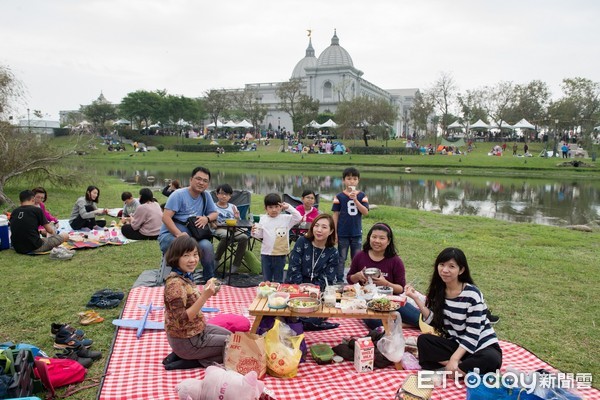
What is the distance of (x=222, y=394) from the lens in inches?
123

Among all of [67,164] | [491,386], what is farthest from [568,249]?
[67,164]

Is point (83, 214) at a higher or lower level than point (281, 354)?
higher

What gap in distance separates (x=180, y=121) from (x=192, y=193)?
5118 cm

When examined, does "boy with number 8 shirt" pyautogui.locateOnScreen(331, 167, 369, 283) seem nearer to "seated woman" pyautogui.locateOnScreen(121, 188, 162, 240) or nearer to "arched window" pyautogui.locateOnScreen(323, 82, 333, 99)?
"seated woman" pyautogui.locateOnScreen(121, 188, 162, 240)

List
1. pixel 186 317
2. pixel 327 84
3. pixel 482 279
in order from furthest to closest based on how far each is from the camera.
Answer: pixel 327 84, pixel 482 279, pixel 186 317

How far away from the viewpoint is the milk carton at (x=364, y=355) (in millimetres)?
3885

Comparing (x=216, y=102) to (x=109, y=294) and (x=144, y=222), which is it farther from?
(x=109, y=294)

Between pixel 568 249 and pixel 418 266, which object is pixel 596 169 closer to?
pixel 568 249

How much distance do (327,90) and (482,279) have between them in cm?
6489

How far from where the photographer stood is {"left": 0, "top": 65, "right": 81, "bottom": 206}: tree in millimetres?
13141

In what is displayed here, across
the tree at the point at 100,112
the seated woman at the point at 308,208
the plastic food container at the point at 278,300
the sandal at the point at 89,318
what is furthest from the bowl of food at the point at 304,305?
the tree at the point at 100,112

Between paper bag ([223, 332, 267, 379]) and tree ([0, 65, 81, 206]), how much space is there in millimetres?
11379

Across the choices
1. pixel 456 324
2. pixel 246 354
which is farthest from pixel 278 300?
pixel 456 324

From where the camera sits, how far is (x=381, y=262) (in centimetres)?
467
